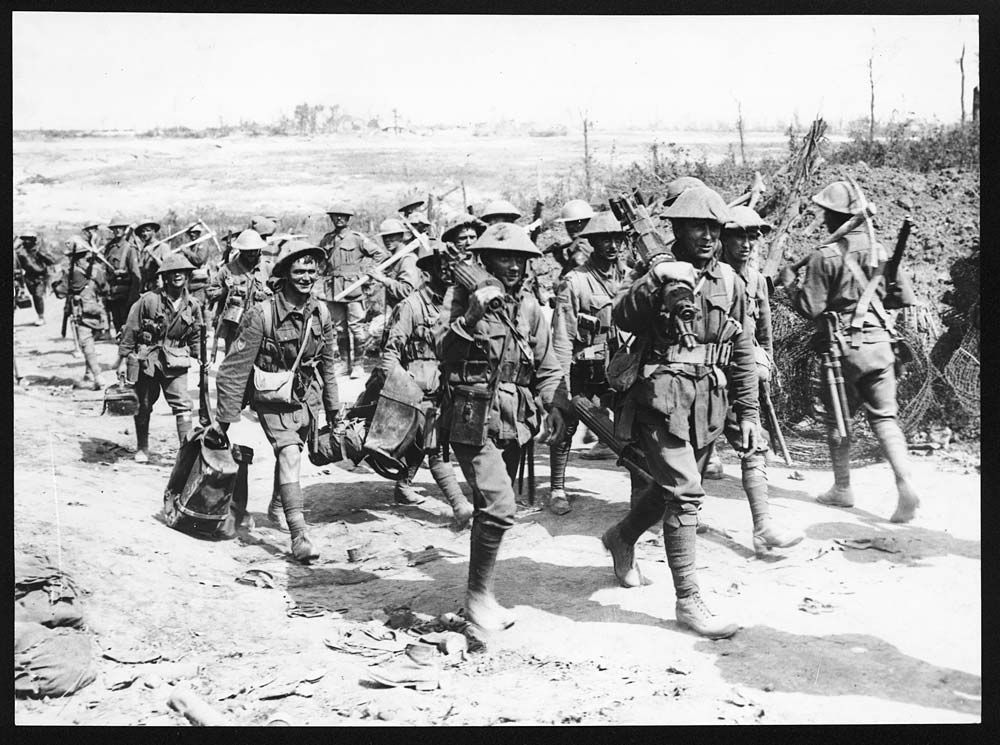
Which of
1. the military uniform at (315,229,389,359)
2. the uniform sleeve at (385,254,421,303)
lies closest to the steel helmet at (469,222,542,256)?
the uniform sleeve at (385,254,421,303)

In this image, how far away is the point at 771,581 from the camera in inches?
237

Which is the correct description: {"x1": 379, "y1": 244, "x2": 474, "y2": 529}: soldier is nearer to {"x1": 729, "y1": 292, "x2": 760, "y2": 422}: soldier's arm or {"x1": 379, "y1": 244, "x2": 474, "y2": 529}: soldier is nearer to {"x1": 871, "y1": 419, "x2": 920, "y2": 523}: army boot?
{"x1": 729, "y1": 292, "x2": 760, "y2": 422}: soldier's arm

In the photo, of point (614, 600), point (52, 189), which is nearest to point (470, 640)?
point (614, 600)

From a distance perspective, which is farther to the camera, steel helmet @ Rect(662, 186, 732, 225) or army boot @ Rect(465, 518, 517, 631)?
army boot @ Rect(465, 518, 517, 631)

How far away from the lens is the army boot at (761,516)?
6.41m

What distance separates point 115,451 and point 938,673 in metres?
7.91

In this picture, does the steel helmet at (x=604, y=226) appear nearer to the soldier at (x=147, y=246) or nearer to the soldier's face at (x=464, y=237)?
the soldier's face at (x=464, y=237)

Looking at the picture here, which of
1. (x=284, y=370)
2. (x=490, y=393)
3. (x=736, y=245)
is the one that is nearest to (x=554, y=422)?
(x=490, y=393)

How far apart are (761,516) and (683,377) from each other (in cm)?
170

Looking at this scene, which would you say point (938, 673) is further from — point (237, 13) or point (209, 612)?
point (237, 13)

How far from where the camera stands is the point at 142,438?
369 inches

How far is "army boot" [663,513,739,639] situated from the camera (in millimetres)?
5324

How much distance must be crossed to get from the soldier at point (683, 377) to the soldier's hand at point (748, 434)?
39 cm

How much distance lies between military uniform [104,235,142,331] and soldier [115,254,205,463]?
10.9ft
